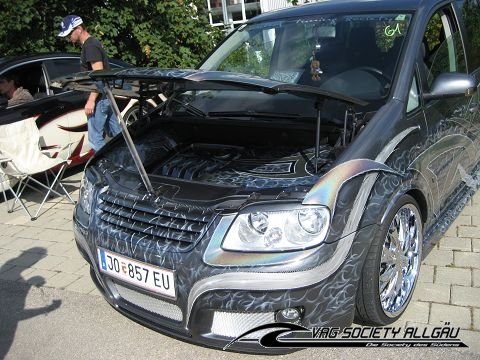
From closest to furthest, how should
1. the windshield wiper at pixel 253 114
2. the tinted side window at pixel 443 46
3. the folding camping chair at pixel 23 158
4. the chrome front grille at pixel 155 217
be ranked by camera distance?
the chrome front grille at pixel 155 217 → the windshield wiper at pixel 253 114 → the tinted side window at pixel 443 46 → the folding camping chair at pixel 23 158

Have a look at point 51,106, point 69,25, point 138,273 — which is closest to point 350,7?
point 138,273

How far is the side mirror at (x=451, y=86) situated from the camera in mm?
2963

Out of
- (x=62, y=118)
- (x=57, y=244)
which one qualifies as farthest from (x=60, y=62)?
(x=57, y=244)

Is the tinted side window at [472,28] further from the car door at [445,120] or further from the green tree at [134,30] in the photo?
the green tree at [134,30]

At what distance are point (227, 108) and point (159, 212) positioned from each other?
112 centimetres

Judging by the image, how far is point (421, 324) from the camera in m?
2.87

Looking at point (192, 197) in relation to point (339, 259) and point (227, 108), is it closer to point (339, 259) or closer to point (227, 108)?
point (339, 259)

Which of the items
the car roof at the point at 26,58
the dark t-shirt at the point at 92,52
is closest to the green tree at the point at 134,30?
the car roof at the point at 26,58

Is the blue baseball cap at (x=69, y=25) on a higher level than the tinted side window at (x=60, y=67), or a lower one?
higher

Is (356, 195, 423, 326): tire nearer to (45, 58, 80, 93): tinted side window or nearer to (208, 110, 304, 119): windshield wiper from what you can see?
(208, 110, 304, 119): windshield wiper

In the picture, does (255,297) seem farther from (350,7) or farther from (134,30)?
(134,30)

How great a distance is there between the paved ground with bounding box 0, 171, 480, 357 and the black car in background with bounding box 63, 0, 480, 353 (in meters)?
0.21

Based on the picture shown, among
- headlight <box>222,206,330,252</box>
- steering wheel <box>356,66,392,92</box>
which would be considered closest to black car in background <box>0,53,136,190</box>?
steering wheel <box>356,66,392,92</box>

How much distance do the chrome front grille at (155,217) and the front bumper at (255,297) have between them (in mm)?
126
